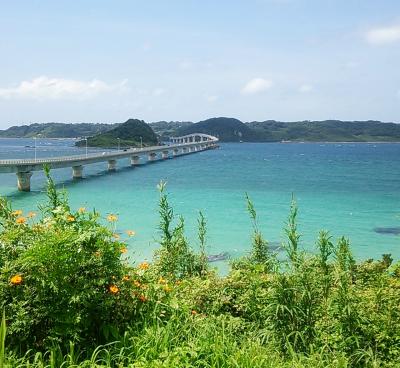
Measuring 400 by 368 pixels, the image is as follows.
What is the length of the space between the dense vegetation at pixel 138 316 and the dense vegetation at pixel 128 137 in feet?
539

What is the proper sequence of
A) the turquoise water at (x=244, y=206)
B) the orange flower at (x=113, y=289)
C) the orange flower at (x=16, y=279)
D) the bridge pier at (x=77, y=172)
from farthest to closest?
1. the bridge pier at (x=77, y=172)
2. the turquoise water at (x=244, y=206)
3. the orange flower at (x=113, y=289)
4. the orange flower at (x=16, y=279)

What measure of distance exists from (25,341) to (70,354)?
0.58 meters

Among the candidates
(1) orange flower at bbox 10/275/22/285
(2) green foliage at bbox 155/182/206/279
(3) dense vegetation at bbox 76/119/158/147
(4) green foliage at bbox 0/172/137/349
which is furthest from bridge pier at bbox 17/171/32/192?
(3) dense vegetation at bbox 76/119/158/147

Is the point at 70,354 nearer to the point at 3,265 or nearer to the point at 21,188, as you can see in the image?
the point at 3,265

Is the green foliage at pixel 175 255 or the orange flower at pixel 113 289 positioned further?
the green foliage at pixel 175 255

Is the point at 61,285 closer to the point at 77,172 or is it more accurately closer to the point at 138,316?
the point at 138,316

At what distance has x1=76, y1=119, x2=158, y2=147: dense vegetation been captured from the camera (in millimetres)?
172500

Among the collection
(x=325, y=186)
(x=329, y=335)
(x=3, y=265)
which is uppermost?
(x=3, y=265)

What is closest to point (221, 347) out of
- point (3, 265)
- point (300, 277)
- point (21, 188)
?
point (300, 277)

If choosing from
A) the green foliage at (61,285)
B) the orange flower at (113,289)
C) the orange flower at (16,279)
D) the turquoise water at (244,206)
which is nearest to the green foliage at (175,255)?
the turquoise water at (244,206)

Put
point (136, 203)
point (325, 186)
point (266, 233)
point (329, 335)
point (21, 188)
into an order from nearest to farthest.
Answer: point (329, 335), point (266, 233), point (136, 203), point (21, 188), point (325, 186)

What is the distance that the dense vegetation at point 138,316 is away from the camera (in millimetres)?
4355

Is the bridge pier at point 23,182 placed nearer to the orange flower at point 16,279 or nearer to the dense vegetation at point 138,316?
the dense vegetation at point 138,316

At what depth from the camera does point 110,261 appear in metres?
4.79
